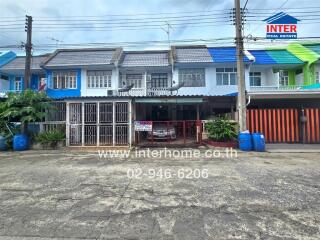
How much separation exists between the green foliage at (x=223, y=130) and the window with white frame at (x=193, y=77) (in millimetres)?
7114

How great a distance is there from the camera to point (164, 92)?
728 inches

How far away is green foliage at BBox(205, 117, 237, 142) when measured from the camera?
12172 mm

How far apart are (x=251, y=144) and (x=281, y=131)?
303cm

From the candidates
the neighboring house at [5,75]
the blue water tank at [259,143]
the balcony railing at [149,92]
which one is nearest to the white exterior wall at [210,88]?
the balcony railing at [149,92]

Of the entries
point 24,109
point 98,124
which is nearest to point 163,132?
point 98,124

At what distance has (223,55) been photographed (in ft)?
64.2

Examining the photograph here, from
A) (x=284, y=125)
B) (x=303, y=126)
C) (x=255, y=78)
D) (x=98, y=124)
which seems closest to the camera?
(x=98, y=124)

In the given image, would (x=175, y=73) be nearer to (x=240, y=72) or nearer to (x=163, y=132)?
(x=163, y=132)

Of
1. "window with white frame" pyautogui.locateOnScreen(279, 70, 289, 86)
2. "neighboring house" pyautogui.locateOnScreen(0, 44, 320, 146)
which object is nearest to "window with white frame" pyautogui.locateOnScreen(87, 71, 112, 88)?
"neighboring house" pyautogui.locateOnScreen(0, 44, 320, 146)

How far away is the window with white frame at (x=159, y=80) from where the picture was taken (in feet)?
66.7

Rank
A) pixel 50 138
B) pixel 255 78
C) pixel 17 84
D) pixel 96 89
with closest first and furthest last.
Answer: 1. pixel 50 138
2. pixel 96 89
3. pixel 255 78
4. pixel 17 84

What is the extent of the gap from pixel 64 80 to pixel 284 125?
1629 centimetres

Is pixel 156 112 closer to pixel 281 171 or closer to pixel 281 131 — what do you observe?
pixel 281 131

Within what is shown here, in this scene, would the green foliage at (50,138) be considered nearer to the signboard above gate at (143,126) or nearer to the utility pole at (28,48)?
the utility pole at (28,48)
